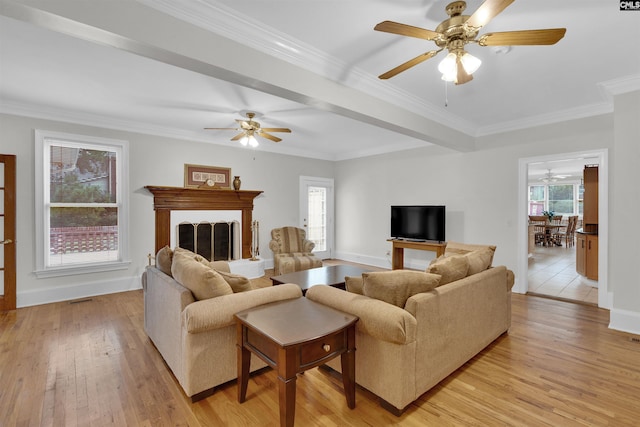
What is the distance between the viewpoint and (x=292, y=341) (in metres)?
1.55

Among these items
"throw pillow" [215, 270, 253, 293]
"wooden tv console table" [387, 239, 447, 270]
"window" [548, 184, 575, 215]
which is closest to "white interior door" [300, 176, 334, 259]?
"wooden tv console table" [387, 239, 447, 270]

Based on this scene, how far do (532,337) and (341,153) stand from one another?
5.28 meters

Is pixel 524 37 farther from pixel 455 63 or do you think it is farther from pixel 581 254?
pixel 581 254

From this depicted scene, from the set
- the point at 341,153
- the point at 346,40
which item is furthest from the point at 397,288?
the point at 341,153

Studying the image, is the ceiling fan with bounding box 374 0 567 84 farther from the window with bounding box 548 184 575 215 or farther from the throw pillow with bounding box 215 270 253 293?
the window with bounding box 548 184 575 215

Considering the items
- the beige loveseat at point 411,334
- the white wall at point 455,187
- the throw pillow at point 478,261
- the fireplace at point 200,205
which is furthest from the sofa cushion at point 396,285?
the fireplace at point 200,205

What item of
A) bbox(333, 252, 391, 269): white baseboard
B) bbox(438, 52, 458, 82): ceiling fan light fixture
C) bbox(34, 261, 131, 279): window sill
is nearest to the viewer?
bbox(438, 52, 458, 82): ceiling fan light fixture

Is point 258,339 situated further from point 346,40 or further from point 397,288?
point 346,40

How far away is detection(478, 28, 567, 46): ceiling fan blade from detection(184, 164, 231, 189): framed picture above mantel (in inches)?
185

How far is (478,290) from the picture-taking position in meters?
2.54

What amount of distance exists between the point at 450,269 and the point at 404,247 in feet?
11.1

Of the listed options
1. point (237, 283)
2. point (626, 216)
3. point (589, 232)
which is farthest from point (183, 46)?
point (589, 232)

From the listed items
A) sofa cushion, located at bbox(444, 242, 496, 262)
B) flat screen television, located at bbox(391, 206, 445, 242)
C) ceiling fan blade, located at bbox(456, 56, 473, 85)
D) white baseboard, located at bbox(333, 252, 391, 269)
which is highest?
ceiling fan blade, located at bbox(456, 56, 473, 85)

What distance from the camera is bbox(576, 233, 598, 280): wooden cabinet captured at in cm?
495
